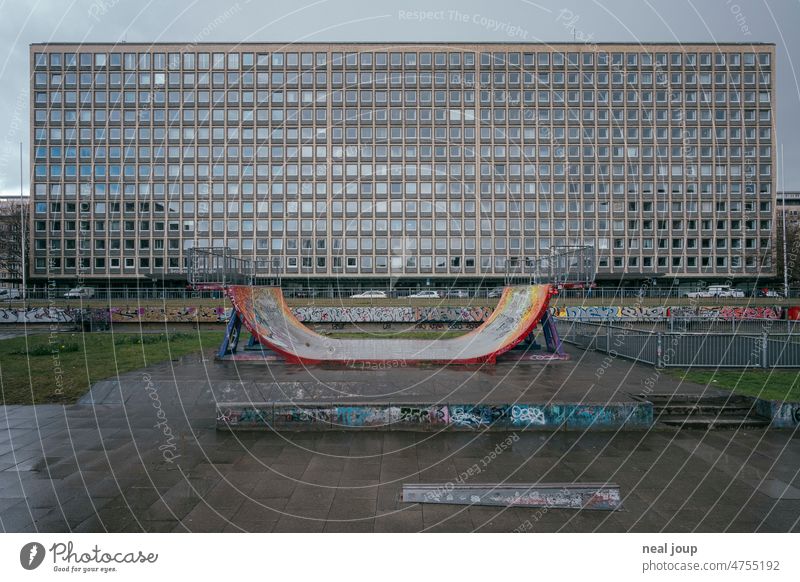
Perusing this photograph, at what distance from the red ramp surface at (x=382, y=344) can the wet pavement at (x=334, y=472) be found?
4.67 m

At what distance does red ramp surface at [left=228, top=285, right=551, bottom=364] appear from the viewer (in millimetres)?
15144

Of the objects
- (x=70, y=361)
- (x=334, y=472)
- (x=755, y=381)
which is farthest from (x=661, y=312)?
(x=70, y=361)

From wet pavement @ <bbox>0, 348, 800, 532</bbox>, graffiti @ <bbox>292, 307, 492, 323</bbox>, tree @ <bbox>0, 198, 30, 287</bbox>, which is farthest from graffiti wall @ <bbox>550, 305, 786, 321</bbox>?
tree @ <bbox>0, 198, 30, 287</bbox>

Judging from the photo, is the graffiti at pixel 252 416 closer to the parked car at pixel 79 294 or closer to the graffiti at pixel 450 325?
the graffiti at pixel 450 325

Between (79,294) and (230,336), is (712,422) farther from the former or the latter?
(79,294)

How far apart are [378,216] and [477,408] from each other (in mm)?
58520

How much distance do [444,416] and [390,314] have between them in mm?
29827

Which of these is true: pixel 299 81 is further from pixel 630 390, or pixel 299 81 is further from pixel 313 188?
pixel 630 390

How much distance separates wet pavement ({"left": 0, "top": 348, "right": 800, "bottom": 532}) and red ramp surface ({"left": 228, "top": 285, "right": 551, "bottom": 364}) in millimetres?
4674

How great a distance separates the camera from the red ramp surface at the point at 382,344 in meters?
15.1

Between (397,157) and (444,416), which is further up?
(397,157)

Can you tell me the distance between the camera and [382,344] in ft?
66.6

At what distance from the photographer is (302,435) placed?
8.23 metres

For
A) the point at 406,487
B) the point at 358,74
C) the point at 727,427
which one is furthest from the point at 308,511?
the point at 358,74
